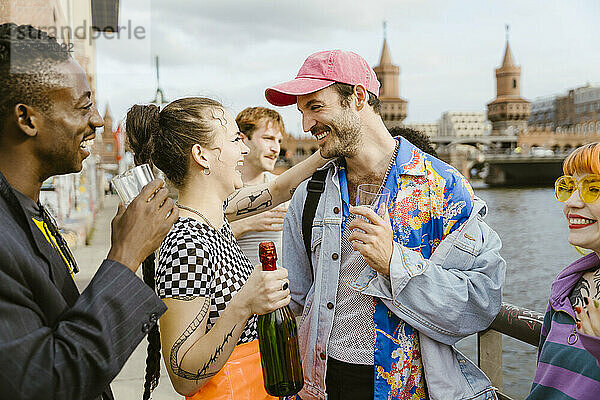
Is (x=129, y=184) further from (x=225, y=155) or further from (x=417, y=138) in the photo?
(x=417, y=138)

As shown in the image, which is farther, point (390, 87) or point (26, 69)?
point (390, 87)

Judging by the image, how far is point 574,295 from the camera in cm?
169

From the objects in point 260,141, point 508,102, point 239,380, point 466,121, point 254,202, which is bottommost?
point 239,380

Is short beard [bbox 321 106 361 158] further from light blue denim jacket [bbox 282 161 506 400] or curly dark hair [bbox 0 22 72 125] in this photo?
curly dark hair [bbox 0 22 72 125]

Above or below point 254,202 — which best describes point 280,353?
below

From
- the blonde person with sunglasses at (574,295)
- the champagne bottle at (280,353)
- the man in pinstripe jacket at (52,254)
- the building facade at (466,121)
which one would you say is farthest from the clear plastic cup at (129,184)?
the building facade at (466,121)

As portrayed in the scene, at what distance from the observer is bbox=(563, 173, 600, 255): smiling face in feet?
5.30

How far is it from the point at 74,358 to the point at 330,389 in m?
1.19

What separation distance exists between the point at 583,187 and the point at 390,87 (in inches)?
3641

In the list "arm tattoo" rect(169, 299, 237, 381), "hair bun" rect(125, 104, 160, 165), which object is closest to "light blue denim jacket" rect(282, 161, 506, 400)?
"arm tattoo" rect(169, 299, 237, 381)

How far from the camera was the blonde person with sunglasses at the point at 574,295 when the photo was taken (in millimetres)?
1558

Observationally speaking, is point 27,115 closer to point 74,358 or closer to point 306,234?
point 74,358

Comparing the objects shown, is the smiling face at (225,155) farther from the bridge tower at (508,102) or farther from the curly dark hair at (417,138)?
the bridge tower at (508,102)

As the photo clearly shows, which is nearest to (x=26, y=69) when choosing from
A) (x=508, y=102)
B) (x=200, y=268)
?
(x=200, y=268)
